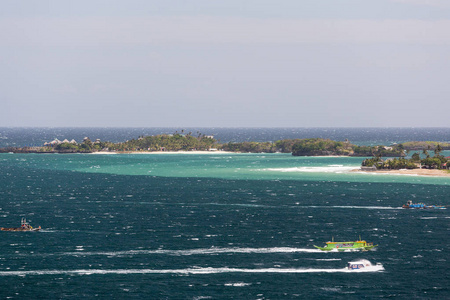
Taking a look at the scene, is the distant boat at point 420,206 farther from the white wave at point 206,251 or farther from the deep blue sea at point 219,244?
the white wave at point 206,251

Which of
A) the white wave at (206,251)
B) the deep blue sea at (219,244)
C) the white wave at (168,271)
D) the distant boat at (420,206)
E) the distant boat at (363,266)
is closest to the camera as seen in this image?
the deep blue sea at (219,244)

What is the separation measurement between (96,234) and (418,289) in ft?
164

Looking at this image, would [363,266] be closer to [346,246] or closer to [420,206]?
[346,246]

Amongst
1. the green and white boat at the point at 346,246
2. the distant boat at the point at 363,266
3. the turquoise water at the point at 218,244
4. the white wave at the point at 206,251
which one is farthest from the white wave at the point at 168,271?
the green and white boat at the point at 346,246

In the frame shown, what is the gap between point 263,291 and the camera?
7281cm

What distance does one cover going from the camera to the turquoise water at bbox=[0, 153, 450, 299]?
74250 millimetres

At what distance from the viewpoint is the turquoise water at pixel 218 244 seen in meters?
74.2

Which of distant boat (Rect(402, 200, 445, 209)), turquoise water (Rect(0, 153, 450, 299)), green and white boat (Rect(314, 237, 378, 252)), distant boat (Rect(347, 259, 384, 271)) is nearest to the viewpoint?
turquoise water (Rect(0, 153, 450, 299))

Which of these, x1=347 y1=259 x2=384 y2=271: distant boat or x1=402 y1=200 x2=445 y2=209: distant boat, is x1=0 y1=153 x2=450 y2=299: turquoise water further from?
x1=402 y1=200 x2=445 y2=209: distant boat

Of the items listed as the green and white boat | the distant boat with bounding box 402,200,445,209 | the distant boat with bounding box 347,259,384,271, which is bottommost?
the distant boat with bounding box 347,259,384,271

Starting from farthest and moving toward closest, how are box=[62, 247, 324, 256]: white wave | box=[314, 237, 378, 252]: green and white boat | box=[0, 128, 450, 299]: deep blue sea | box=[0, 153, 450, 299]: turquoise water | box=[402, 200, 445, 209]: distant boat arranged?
box=[402, 200, 445, 209]: distant boat < box=[314, 237, 378, 252]: green and white boat < box=[62, 247, 324, 256]: white wave < box=[0, 153, 450, 299]: turquoise water < box=[0, 128, 450, 299]: deep blue sea

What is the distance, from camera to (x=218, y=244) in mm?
94312

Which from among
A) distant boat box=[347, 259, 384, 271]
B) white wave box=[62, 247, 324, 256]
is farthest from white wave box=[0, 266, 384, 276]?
white wave box=[62, 247, 324, 256]

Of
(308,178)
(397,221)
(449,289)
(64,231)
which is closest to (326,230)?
(397,221)
